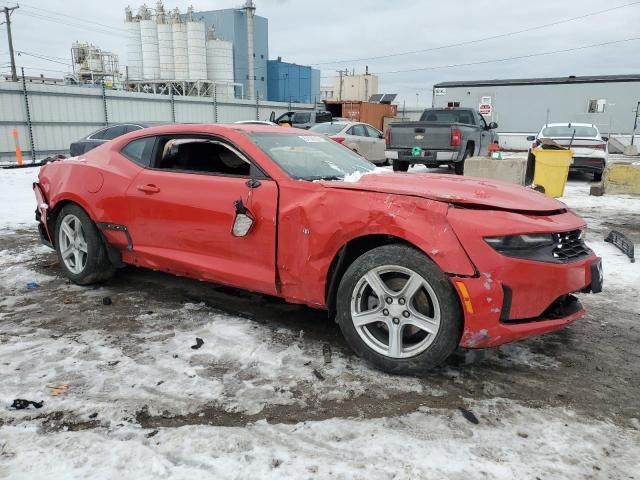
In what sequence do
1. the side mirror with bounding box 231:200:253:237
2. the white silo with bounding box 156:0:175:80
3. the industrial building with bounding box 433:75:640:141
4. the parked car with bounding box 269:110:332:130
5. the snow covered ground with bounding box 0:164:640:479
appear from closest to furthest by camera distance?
the snow covered ground with bounding box 0:164:640:479, the side mirror with bounding box 231:200:253:237, the parked car with bounding box 269:110:332:130, the industrial building with bounding box 433:75:640:141, the white silo with bounding box 156:0:175:80

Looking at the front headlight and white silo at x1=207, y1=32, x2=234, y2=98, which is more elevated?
white silo at x1=207, y1=32, x2=234, y2=98

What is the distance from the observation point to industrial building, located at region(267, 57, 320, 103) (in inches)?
1809

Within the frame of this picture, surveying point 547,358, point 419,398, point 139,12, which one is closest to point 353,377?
point 419,398

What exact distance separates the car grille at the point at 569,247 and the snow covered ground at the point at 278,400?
727 millimetres

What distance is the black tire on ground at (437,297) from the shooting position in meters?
2.72

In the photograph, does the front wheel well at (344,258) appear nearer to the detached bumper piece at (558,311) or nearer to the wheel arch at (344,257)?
the wheel arch at (344,257)

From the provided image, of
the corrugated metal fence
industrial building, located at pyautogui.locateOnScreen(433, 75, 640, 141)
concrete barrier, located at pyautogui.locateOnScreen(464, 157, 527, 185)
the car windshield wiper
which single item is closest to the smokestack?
industrial building, located at pyautogui.locateOnScreen(433, 75, 640, 141)

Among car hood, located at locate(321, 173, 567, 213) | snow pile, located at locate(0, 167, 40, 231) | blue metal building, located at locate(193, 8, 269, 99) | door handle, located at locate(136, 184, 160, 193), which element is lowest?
snow pile, located at locate(0, 167, 40, 231)

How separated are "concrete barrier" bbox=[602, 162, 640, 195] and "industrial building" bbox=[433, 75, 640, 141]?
55.2 feet

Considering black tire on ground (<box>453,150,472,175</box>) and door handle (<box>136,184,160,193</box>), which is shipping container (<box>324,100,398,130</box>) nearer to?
black tire on ground (<box>453,150,472,175</box>)

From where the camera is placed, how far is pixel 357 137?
1423cm

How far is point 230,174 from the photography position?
143 inches

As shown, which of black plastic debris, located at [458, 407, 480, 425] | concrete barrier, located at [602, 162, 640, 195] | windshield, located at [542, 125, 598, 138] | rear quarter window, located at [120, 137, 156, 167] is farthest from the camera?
windshield, located at [542, 125, 598, 138]

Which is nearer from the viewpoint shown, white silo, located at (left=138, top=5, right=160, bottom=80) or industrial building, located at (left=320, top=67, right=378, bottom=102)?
white silo, located at (left=138, top=5, right=160, bottom=80)
